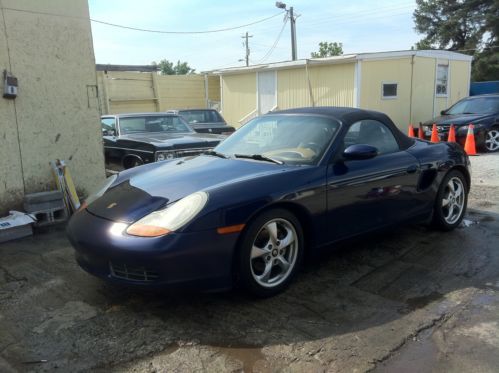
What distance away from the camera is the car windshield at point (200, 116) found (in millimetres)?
13969

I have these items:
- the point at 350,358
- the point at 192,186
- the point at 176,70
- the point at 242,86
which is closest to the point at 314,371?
the point at 350,358

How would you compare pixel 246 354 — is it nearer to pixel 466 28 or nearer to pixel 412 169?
pixel 412 169

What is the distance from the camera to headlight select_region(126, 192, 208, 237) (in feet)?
10.3

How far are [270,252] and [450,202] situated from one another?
270cm

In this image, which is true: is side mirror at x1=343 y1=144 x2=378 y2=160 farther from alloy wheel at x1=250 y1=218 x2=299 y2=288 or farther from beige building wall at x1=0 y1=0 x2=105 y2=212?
beige building wall at x1=0 y1=0 x2=105 y2=212

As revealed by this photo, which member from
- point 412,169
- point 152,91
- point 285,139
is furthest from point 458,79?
point 285,139

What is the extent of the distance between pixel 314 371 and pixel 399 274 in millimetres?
1689

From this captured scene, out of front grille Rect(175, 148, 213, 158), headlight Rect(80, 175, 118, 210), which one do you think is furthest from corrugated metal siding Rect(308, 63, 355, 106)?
headlight Rect(80, 175, 118, 210)

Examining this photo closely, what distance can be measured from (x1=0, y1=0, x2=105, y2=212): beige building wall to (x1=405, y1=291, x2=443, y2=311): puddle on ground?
4.58 metres

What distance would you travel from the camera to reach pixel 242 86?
66.2 ft

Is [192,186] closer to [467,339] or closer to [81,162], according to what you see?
[467,339]

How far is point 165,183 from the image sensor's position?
3.73 metres

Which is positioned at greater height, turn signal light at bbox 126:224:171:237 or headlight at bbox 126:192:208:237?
headlight at bbox 126:192:208:237

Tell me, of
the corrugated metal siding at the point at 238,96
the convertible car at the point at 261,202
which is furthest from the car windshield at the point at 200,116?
the convertible car at the point at 261,202
